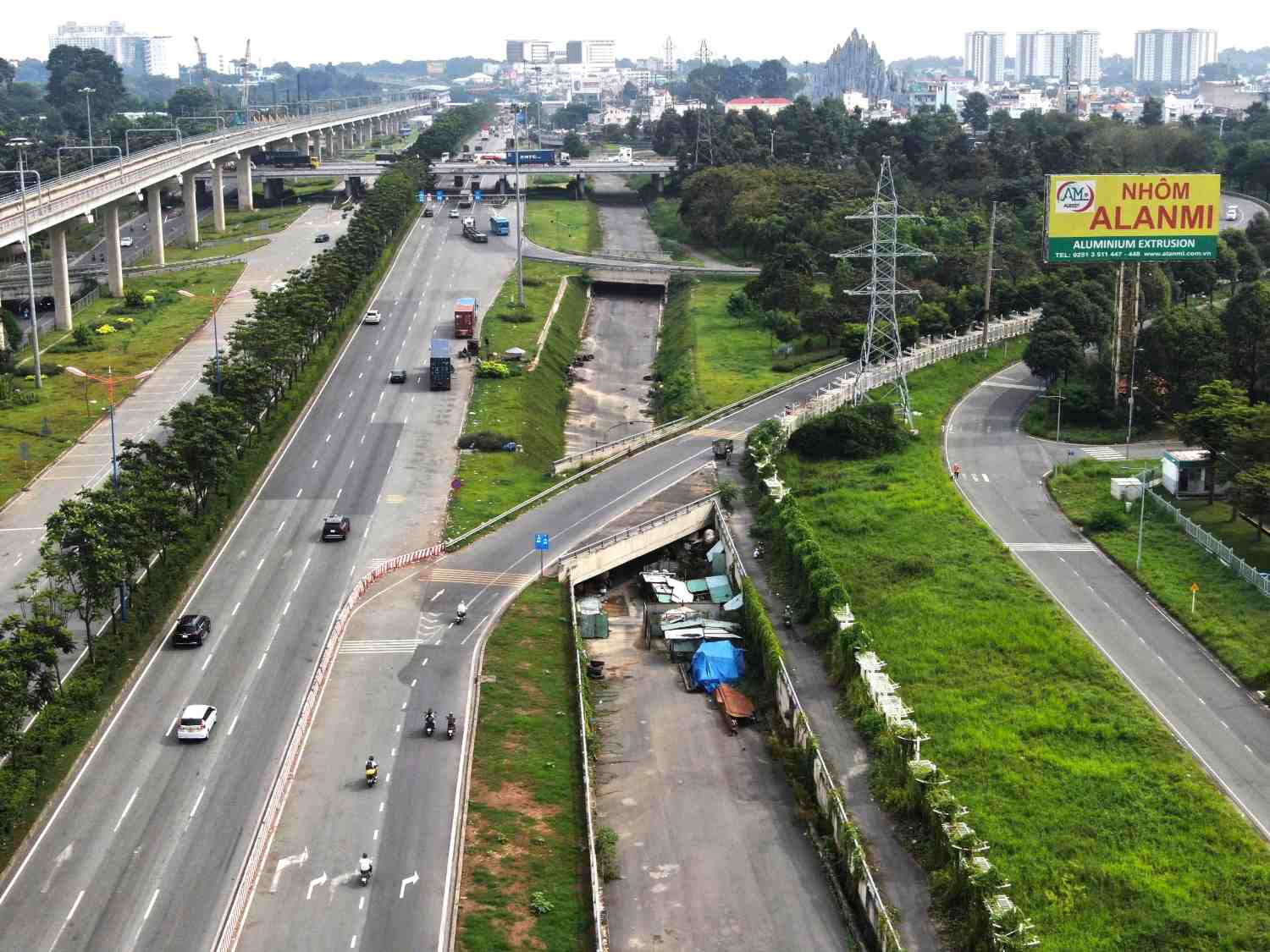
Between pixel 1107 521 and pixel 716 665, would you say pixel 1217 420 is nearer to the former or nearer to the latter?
pixel 1107 521

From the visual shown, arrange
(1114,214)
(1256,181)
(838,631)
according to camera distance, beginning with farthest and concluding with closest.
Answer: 1. (1256,181)
2. (1114,214)
3. (838,631)

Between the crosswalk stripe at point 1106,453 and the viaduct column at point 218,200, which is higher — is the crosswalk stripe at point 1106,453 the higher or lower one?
the lower one

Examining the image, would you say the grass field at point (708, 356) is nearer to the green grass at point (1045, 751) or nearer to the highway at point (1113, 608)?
the highway at point (1113, 608)

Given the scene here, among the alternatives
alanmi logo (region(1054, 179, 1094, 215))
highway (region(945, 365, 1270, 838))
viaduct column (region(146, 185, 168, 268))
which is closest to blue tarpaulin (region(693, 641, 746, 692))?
highway (region(945, 365, 1270, 838))

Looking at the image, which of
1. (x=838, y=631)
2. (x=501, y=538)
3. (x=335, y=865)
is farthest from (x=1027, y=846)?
(x=501, y=538)

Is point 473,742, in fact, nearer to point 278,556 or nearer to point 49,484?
point 278,556

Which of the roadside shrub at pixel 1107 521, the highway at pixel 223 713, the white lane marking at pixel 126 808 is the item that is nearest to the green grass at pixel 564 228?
the highway at pixel 223 713
